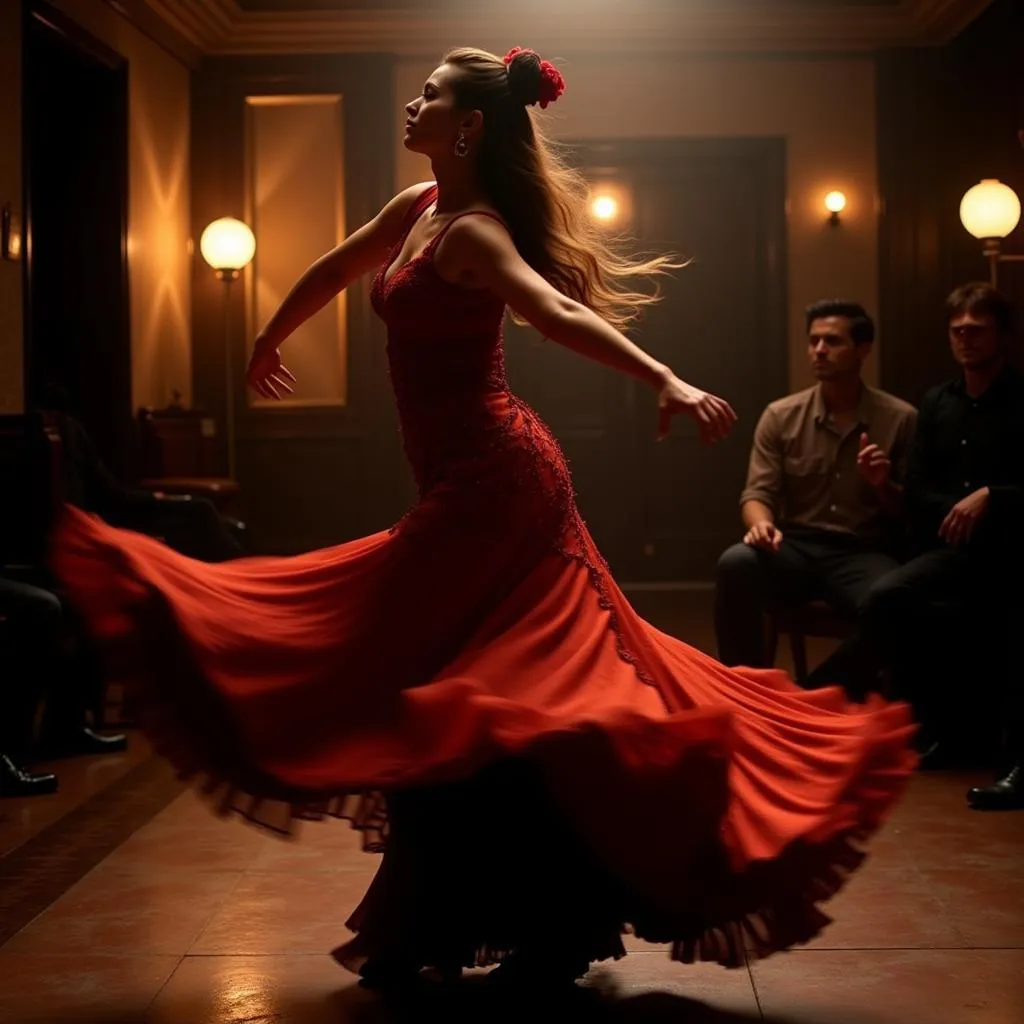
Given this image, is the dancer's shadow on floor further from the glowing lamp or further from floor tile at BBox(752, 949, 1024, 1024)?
the glowing lamp

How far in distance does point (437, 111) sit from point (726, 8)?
6160 millimetres

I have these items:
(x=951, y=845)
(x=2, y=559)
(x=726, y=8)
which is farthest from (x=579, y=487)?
(x=951, y=845)

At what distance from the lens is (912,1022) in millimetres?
2248

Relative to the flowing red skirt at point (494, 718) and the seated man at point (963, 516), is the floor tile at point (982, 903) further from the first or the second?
the seated man at point (963, 516)

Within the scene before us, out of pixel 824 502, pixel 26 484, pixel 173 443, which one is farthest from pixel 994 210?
pixel 26 484

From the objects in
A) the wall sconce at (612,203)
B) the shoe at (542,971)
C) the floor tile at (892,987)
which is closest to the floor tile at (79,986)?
the shoe at (542,971)

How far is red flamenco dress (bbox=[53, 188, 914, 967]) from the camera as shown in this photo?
2.01 m

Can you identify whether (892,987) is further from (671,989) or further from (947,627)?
(947,627)

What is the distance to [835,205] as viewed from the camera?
828 cm

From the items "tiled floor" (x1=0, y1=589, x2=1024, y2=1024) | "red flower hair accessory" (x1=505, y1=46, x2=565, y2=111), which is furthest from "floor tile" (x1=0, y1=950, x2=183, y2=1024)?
"red flower hair accessory" (x1=505, y1=46, x2=565, y2=111)

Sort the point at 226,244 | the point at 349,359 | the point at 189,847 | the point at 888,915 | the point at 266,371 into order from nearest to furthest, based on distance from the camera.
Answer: the point at 266,371, the point at 888,915, the point at 189,847, the point at 226,244, the point at 349,359

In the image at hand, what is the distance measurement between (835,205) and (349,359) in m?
2.76

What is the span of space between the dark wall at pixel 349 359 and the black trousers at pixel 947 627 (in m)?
4.44

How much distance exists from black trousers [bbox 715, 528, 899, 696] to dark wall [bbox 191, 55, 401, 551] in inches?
159
